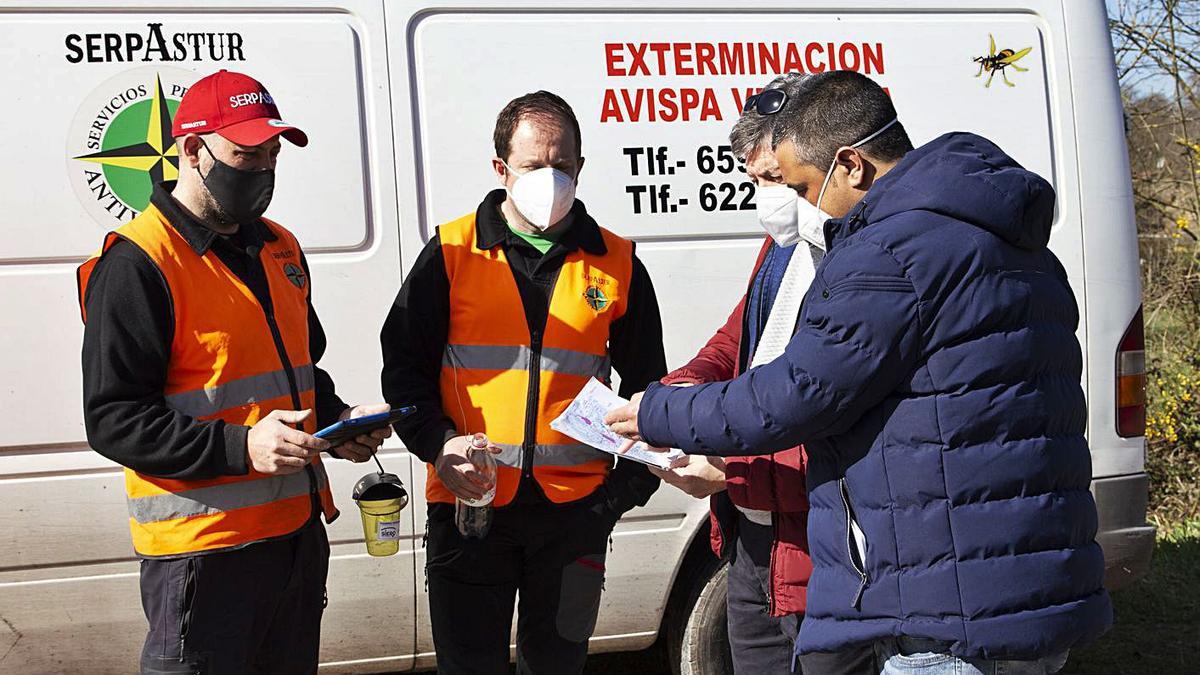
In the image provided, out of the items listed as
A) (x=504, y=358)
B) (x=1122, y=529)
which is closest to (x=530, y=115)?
(x=504, y=358)

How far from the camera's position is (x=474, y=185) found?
3801 millimetres

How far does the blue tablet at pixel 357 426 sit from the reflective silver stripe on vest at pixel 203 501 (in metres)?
0.22

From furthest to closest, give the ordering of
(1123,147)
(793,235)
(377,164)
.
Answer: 1. (1123,147)
2. (377,164)
3. (793,235)

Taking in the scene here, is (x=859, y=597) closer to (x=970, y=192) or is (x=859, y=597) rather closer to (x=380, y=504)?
(x=970, y=192)

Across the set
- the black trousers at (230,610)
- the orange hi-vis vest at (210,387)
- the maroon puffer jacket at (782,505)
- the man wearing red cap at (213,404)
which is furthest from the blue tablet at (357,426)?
the maroon puffer jacket at (782,505)

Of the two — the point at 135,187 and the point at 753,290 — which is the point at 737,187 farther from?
the point at 135,187

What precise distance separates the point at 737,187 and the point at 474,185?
87 cm

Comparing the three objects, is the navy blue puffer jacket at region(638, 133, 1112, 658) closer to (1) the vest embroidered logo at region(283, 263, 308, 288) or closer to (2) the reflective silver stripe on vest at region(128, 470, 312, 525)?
(2) the reflective silver stripe on vest at region(128, 470, 312, 525)

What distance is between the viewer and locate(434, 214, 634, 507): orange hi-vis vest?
3.07 m

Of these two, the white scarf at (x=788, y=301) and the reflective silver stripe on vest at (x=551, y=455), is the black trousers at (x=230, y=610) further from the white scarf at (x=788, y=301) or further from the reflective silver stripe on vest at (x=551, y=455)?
the white scarf at (x=788, y=301)

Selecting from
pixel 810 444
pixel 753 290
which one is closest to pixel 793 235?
pixel 753 290

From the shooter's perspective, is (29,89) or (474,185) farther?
(474,185)

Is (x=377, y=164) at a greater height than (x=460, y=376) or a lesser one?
greater

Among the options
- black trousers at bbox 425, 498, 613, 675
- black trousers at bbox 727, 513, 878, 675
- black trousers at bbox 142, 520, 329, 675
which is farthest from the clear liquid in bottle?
black trousers at bbox 727, 513, 878, 675
